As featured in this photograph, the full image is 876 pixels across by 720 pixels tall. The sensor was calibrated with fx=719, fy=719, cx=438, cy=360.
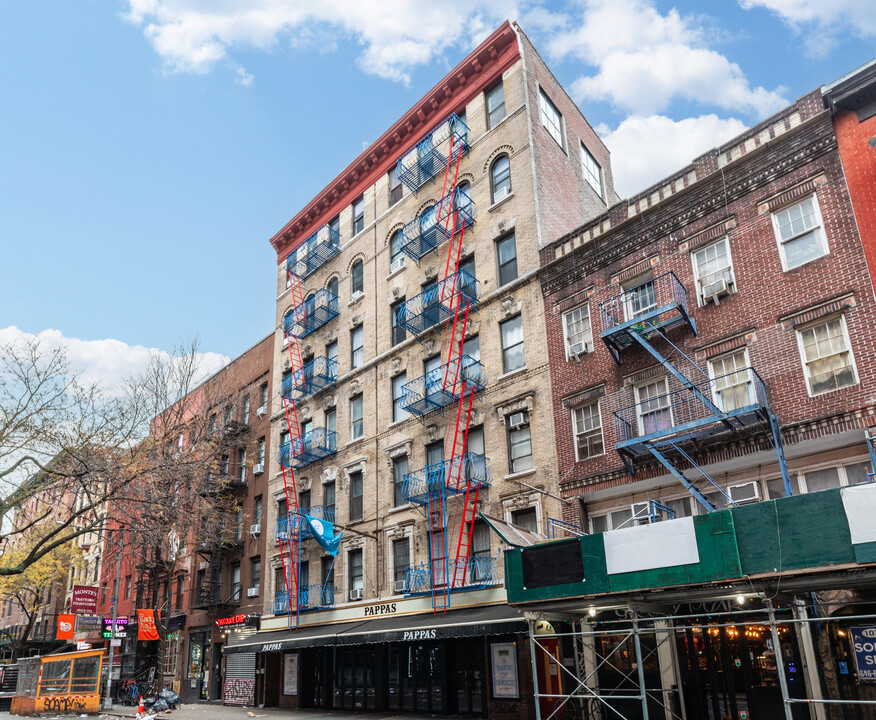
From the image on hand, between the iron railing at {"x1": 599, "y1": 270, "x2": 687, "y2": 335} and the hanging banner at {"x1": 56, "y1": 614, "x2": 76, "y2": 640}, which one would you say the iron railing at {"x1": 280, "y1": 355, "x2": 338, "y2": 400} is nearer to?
the hanging banner at {"x1": 56, "y1": 614, "x2": 76, "y2": 640}

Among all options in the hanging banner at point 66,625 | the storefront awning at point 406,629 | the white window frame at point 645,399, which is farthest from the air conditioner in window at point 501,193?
the hanging banner at point 66,625

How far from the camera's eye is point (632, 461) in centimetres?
1897

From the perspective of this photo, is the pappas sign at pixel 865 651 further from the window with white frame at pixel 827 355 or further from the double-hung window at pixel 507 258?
the double-hung window at pixel 507 258

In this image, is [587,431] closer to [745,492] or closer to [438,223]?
[745,492]

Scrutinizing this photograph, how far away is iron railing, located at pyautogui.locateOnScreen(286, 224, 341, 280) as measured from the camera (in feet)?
114

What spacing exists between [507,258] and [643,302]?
6429mm

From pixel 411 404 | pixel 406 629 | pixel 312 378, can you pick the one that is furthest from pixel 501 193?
pixel 406 629

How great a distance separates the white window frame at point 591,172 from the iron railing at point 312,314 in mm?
12471

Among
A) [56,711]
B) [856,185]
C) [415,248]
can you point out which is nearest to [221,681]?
[56,711]

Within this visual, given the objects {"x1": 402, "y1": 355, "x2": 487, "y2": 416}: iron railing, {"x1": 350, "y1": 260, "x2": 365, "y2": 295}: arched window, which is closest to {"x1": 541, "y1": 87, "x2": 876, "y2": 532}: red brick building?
{"x1": 402, "y1": 355, "x2": 487, "y2": 416}: iron railing

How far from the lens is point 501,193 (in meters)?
26.8

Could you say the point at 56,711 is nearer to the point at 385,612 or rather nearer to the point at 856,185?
the point at 385,612

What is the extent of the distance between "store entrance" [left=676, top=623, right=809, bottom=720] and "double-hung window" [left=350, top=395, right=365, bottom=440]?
51.3 ft

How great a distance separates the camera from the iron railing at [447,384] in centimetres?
2467
